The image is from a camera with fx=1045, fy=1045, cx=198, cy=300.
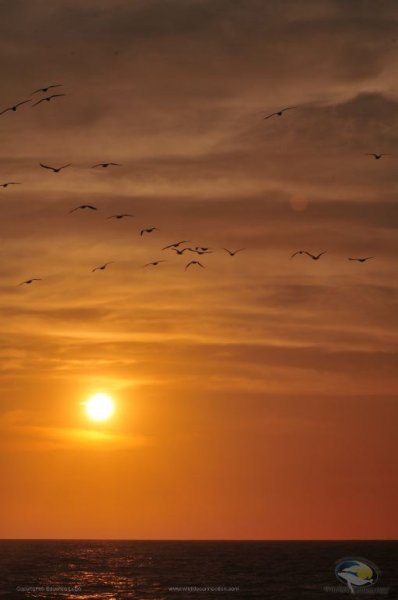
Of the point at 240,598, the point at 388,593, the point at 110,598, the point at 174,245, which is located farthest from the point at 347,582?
the point at 174,245

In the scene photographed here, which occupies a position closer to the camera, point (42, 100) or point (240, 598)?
point (42, 100)

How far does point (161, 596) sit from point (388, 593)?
1315 inches

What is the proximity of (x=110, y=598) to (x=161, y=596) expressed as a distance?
7710mm

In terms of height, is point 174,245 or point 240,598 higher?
point 174,245

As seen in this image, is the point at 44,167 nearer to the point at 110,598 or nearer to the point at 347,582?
the point at 110,598

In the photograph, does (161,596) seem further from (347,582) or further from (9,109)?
(9,109)

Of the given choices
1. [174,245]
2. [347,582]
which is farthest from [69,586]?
[174,245]

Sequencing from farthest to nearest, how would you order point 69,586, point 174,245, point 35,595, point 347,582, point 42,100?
point 69,586 < point 347,582 < point 35,595 < point 174,245 < point 42,100

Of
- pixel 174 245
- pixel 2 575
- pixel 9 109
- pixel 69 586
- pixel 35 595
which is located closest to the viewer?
pixel 9 109

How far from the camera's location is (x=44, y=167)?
83.2 meters

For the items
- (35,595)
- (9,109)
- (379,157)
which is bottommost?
(35,595)

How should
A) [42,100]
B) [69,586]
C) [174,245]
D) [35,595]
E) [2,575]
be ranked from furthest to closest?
1. [2,575]
2. [69,586]
3. [35,595]
4. [174,245]
5. [42,100]

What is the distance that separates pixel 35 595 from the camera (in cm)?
14662

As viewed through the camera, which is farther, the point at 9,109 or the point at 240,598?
the point at 240,598
